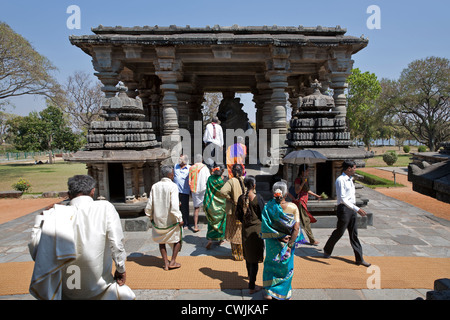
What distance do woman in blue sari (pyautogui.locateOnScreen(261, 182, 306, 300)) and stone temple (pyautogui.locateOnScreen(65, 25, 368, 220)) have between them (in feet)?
11.4

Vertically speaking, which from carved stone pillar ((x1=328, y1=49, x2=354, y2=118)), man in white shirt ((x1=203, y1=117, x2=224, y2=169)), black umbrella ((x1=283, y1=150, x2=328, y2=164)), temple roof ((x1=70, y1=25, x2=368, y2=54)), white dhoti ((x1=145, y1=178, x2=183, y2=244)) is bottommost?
white dhoti ((x1=145, y1=178, x2=183, y2=244))

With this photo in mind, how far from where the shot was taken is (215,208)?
5.21 m

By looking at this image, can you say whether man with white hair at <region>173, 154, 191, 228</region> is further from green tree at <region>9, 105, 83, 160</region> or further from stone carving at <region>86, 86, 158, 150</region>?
green tree at <region>9, 105, 83, 160</region>

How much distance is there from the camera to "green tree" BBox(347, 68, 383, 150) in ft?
98.8

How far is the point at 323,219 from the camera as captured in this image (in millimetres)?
6328

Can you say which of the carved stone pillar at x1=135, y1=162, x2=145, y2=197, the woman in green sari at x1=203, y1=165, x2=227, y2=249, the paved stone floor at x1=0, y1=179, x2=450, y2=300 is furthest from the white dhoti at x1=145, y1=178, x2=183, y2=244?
the carved stone pillar at x1=135, y1=162, x2=145, y2=197

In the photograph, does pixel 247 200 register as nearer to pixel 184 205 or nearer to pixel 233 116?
pixel 184 205

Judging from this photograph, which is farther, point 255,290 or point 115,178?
point 115,178

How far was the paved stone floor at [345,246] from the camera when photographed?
3.57 metres

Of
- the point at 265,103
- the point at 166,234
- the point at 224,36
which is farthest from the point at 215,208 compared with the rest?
the point at 265,103

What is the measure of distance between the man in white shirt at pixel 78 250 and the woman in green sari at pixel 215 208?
107 inches

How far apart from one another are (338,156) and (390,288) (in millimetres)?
3117

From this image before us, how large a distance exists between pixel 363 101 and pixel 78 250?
34.3 m

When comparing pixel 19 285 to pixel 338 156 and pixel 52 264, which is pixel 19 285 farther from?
pixel 338 156
